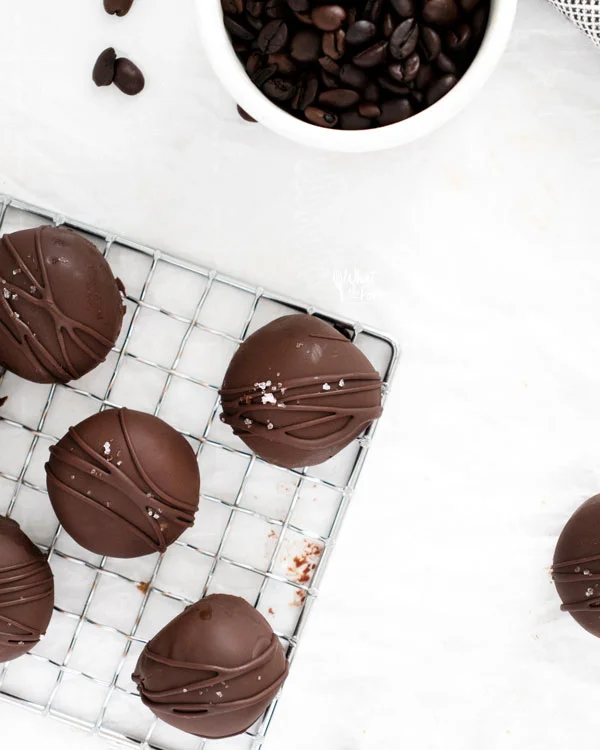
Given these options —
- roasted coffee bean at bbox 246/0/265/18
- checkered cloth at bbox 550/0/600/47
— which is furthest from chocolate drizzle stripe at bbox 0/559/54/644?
checkered cloth at bbox 550/0/600/47

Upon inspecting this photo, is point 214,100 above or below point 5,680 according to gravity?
above

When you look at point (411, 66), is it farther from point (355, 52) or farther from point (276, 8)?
point (276, 8)

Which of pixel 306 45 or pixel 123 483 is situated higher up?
pixel 306 45

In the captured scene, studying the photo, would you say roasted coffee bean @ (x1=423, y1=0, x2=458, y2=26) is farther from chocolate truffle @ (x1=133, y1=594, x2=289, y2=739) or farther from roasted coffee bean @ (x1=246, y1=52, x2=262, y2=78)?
chocolate truffle @ (x1=133, y1=594, x2=289, y2=739)

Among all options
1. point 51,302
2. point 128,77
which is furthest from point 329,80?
point 51,302

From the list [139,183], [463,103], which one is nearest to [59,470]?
[139,183]

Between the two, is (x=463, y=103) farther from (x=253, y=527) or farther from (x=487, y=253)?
(x=253, y=527)

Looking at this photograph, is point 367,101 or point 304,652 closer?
point 367,101
